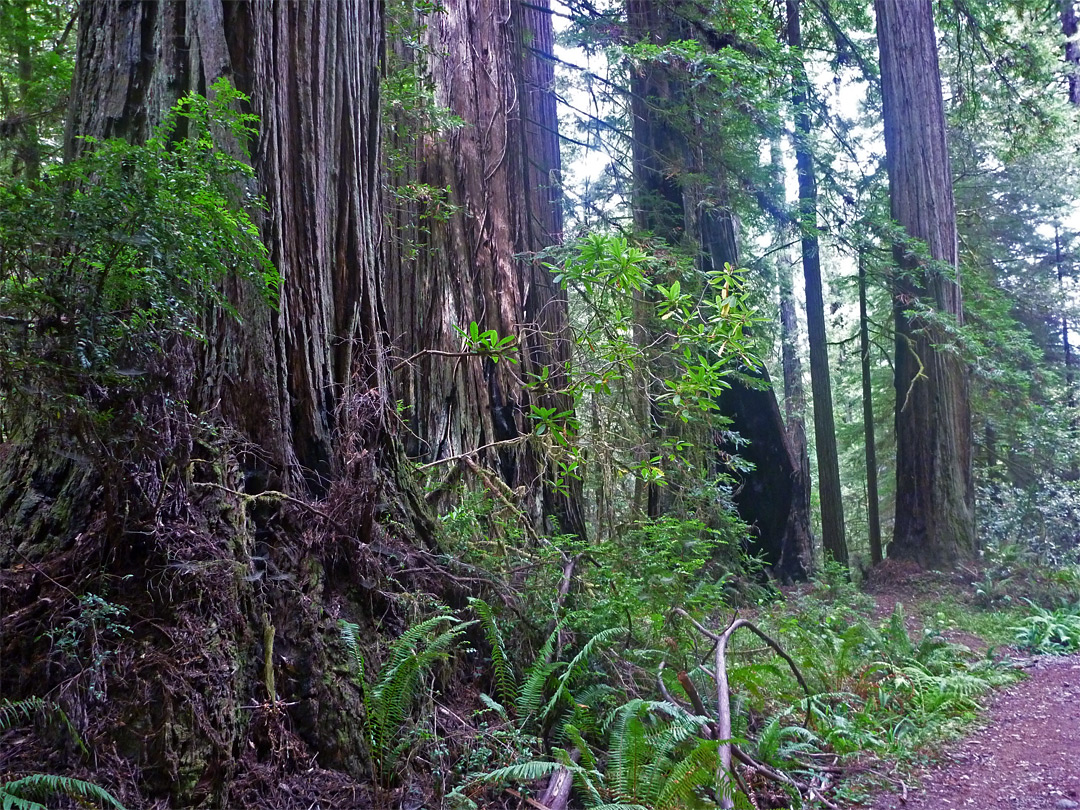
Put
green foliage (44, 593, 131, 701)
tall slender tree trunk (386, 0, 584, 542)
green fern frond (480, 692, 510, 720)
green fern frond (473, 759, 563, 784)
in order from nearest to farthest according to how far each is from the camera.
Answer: green foliage (44, 593, 131, 701) < green fern frond (473, 759, 563, 784) < green fern frond (480, 692, 510, 720) < tall slender tree trunk (386, 0, 584, 542)

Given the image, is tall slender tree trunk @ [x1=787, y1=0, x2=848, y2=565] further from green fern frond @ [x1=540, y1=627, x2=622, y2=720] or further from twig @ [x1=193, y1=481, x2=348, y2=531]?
twig @ [x1=193, y1=481, x2=348, y2=531]

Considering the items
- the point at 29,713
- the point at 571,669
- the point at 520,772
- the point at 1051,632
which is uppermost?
the point at 29,713

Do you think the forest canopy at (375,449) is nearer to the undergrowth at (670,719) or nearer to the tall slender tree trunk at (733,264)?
the undergrowth at (670,719)

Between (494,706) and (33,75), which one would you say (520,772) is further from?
(33,75)

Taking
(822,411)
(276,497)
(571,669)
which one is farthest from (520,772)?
(822,411)

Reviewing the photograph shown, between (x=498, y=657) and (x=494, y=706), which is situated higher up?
(x=498, y=657)

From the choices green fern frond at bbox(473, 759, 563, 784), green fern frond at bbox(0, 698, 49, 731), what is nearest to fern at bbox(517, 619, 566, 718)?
green fern frond at bbox(473, 759, 563, 784)

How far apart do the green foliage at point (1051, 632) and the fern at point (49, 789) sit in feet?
26.0

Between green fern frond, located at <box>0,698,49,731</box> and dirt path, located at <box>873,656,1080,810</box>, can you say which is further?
dirt path, located at <box>873,656,1080,810</box>

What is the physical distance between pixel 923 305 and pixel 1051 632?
15.0 feet

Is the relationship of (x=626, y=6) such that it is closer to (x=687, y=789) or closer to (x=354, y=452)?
(x=354, y=452)

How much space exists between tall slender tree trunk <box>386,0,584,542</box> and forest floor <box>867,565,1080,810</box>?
10.2ft

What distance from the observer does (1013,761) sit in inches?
171

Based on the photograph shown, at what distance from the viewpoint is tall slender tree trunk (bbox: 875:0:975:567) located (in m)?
10.5
